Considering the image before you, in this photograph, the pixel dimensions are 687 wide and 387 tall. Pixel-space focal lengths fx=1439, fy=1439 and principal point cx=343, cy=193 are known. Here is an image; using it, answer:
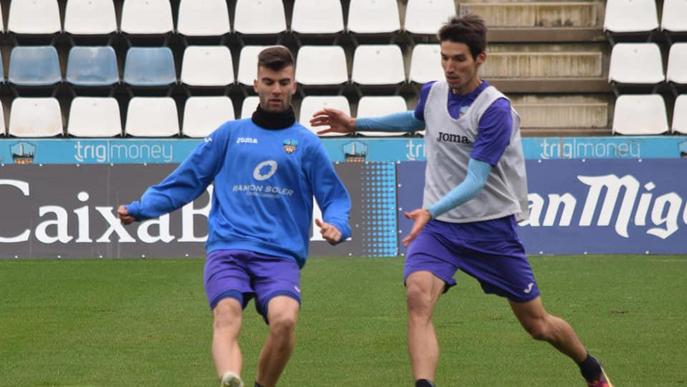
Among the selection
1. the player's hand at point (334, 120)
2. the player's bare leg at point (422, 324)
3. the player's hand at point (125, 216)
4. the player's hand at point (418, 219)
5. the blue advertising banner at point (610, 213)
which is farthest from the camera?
the blue advertising banner at point (610, 213)

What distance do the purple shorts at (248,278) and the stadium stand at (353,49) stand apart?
49.1ft

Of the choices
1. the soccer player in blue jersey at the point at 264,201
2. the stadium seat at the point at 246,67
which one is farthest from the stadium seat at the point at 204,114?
the soccer player in blue jersey at the point at 264,201

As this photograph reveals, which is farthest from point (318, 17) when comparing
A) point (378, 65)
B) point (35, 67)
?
point (35, 67)

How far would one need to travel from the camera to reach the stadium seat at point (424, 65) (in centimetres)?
2233

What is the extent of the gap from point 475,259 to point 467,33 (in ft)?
3.84

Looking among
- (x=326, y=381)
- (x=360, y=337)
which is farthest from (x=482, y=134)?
(x=360, y=337)

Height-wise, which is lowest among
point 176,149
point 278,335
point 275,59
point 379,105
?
point 176,149

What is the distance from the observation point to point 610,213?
1938 centimetres

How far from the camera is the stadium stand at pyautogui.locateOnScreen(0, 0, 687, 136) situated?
22.5 m

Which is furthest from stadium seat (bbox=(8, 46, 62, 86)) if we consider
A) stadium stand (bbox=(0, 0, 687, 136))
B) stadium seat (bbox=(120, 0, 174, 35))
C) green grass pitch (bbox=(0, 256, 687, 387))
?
green grass pitch (bbox=(0, 256, 687, 387))

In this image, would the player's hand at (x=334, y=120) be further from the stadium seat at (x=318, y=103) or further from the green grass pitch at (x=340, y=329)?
the stadium seat at (x=318, y=103)

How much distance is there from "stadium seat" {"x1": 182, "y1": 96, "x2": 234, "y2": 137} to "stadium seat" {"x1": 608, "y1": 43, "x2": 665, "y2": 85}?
20.0ft

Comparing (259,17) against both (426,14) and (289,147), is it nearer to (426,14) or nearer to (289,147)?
(426,14)

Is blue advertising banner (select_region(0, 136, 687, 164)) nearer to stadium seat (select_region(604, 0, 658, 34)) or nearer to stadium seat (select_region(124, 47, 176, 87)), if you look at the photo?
stadium seat (select_region(124, 47, 176, 87))
